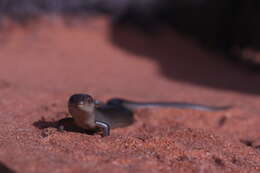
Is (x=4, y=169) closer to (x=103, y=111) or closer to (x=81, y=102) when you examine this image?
(x=81, y=102)

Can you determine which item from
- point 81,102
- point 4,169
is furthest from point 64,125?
point 4,169

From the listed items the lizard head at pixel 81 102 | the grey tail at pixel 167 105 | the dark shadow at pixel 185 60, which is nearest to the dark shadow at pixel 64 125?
the lizard head at pixel 81 102

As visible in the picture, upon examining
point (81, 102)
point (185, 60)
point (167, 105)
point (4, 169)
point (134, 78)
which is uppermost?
point (185, 60)

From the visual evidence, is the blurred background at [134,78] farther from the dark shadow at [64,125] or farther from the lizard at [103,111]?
the lizard at [103,111]

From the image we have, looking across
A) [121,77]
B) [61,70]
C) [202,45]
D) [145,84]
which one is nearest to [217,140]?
[145,84]

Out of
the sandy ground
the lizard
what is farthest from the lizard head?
the sandy ground

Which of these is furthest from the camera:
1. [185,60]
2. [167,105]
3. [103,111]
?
[185,60]
